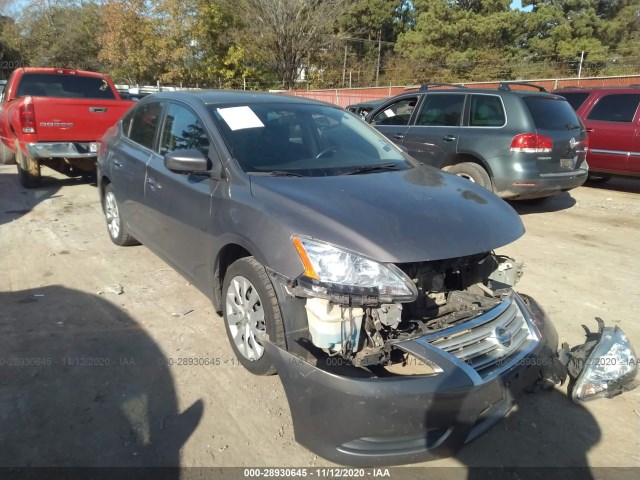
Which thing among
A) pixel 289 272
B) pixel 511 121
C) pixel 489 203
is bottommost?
pixel 289 272

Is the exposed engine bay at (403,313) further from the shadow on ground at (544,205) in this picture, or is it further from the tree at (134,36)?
the tree at (134,36)

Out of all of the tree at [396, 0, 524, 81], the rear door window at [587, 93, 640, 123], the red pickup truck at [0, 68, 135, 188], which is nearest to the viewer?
the red pickup truck at [0, 68, 135, 188]

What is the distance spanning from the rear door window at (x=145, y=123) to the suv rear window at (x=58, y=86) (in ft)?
15.7

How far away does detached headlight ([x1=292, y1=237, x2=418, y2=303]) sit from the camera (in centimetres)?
225

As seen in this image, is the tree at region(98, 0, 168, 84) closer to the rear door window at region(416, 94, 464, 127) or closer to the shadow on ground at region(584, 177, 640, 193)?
the rear door window at region(416, 94, 464, 127)

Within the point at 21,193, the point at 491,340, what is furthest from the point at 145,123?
the point at 21,193

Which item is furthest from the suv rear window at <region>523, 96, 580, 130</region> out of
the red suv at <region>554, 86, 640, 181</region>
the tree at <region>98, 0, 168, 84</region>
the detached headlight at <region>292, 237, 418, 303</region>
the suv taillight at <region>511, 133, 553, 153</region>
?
the tree at <region>98, 0, 168, 84</region>

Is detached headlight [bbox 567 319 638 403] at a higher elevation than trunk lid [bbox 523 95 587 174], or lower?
lower

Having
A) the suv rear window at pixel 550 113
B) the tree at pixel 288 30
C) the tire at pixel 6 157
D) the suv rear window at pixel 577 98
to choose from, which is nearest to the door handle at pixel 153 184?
the suv rear window at pixel 550 113

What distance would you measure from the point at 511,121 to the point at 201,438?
579 cm

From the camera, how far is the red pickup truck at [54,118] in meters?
7.19

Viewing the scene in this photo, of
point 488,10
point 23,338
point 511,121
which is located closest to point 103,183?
point 23,338

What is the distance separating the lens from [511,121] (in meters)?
6.52

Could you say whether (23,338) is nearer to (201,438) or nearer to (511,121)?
(201,438)
